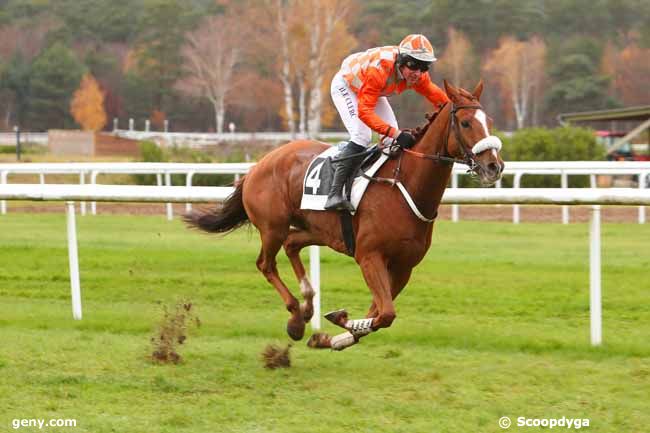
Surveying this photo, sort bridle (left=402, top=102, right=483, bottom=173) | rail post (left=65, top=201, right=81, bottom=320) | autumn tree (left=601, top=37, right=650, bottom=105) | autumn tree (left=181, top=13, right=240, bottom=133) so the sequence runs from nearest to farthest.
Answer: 1. bridle (left=402, top=102, right=483, bottom=173)
2. rail post (left=65, top=201, right=81, bottom=320)
3. autumn tree (left=181, top=13, right=240, bottom=133)
4. autumn tree (left=601, top=37, right=650, bottom=105)

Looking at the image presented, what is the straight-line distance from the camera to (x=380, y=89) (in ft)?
18.2

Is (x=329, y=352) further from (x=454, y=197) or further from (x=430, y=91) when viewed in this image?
(x=430, y=91)

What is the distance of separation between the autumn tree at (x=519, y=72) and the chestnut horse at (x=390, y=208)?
3634 cm

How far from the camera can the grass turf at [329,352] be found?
4613mm

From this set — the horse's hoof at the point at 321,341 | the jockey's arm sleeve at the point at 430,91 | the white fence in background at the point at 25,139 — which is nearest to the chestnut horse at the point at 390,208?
the horse's hoof at the point at 321,341

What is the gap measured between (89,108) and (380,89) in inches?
1528

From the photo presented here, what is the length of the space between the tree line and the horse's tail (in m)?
28.8

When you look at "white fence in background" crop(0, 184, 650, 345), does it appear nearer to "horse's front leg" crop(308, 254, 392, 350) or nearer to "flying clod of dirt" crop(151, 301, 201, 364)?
"flying clod of dirt" crop(151, 301, 201, 364)

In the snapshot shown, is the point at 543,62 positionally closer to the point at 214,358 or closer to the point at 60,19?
the point at 60,19

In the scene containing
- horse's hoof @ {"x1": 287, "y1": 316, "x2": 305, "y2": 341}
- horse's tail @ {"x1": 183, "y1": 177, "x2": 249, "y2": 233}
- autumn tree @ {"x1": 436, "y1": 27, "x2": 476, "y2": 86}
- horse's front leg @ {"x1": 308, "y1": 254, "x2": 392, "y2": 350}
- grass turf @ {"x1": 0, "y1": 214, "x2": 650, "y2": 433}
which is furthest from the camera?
autumn tree @ {"x1": 436, "y1": 27, "x2": 476, "y2": 86}

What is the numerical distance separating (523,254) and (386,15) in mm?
44133

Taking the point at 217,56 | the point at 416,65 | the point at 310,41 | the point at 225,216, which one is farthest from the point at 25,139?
the point at 416,65

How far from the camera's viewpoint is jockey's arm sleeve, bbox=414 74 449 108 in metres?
5.61

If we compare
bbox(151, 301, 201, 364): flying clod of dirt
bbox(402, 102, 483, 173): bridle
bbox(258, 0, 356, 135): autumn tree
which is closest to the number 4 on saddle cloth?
bbox(402, 102, 483, 173): bridle
